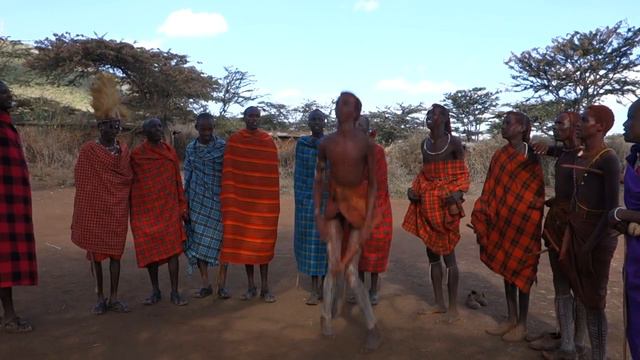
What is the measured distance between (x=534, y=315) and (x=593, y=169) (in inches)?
70.4

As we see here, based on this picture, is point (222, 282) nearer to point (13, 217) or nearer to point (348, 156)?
point (13, 217)

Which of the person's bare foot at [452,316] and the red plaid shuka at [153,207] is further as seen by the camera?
the red plaid shuka at [153,207]

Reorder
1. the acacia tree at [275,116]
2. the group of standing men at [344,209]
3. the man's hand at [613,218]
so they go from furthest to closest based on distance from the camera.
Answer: the acacia tree at [275,116], the group of standing men at [344,209], the man's hand at [613,218]

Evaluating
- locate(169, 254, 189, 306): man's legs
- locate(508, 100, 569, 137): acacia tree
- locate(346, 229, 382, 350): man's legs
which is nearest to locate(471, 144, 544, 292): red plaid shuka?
locate(346, 229, 382, 350): man's legs

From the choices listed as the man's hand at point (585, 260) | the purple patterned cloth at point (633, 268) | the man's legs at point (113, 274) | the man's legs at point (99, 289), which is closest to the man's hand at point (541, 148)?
the man's hand at point (585, 260)

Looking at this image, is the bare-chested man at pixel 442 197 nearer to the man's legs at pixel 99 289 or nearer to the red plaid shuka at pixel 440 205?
the red plaid shuka at pixel 440 205

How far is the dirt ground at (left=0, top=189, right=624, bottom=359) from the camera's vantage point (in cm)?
344

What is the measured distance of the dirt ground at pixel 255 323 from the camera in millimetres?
3439

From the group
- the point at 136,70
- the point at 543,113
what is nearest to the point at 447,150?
the point at 543,113

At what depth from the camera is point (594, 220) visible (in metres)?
3.02

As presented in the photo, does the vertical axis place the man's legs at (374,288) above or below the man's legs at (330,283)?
below

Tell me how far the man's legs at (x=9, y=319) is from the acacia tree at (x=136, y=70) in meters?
16.5

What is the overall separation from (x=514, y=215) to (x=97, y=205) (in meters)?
3.46

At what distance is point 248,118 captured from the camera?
4.57 meters
